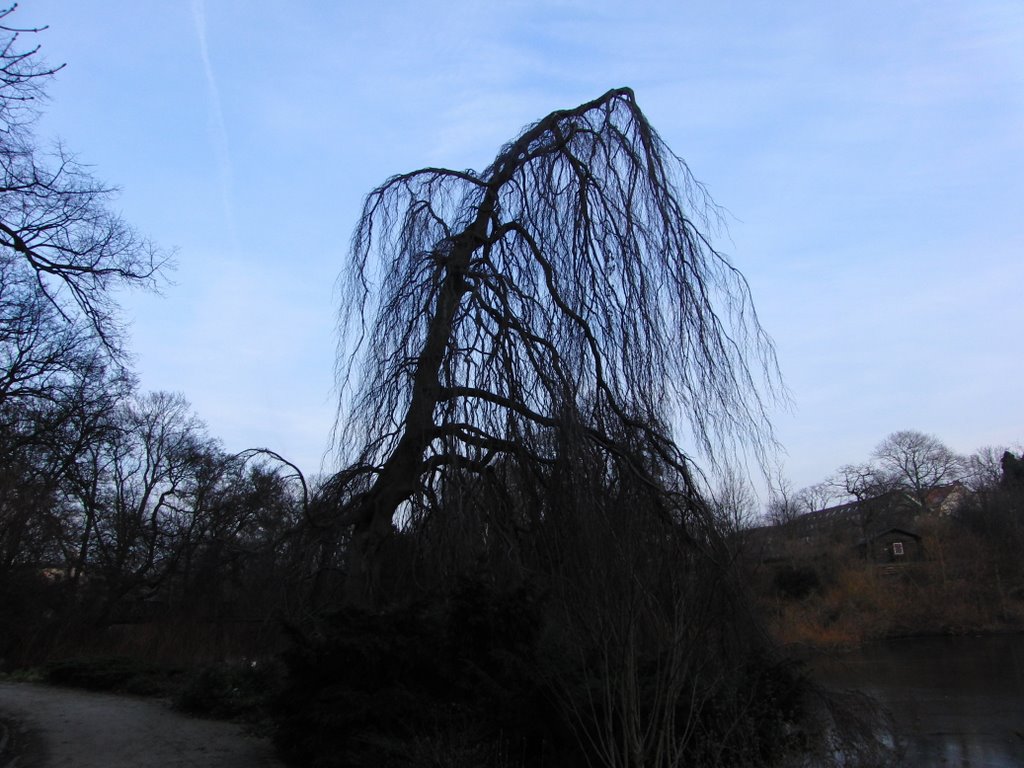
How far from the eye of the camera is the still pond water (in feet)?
39.0

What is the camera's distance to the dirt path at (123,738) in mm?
8477

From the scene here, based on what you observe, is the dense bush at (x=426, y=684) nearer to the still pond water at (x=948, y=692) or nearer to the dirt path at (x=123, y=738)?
the dirt path at (x=123, y=738)

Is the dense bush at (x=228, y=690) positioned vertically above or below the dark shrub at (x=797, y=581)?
below

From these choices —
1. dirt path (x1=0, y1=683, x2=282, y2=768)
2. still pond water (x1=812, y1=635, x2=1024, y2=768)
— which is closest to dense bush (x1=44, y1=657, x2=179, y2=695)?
dirt path (x1=0, y1=683, x2=282, y2=768)

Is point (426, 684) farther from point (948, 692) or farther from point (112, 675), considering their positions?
point (948, 692)

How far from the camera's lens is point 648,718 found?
577 centimetres

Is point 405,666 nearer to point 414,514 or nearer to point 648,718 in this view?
point 414,514

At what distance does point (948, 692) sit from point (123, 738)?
63.5 ft

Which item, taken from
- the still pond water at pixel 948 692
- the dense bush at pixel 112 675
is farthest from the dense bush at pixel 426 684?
the dense bush at pixel 112 675

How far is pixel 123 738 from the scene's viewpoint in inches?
392

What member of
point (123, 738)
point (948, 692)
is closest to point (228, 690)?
point (123, 738)

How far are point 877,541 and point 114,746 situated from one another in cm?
5246

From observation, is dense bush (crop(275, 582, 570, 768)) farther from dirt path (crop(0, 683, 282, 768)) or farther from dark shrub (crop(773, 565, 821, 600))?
dark shrub (crop(773, 565, 821, 600))

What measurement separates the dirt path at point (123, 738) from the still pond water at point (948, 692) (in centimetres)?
649
